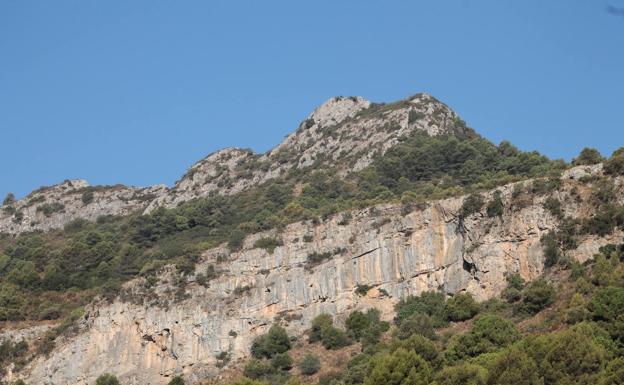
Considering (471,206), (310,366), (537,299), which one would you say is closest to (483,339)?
(537,299)

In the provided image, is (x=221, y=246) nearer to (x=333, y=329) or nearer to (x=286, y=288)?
(x=286, y=288)

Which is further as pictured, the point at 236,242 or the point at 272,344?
the point at 236,242

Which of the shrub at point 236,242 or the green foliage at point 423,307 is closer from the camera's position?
the green foliage at point 423,307

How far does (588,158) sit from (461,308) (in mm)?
18344

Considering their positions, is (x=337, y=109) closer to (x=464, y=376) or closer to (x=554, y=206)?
(x=554, y=206)

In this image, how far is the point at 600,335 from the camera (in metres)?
51.3

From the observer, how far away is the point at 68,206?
12706cm

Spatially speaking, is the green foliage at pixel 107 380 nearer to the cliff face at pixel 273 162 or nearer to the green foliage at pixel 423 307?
the green foliage at pixel 423 307

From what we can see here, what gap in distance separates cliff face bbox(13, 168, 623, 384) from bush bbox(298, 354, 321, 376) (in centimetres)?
595

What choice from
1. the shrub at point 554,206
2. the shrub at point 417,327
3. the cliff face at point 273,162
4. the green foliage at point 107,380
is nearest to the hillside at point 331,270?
the shrub at point 554,206

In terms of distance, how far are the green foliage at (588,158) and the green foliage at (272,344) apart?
2550 cm

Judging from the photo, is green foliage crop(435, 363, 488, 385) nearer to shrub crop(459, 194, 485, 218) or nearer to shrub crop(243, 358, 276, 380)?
shrub crop(243, 358, 276, 380)

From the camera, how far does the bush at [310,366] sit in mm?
64688

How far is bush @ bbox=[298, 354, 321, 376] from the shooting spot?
64688mm
